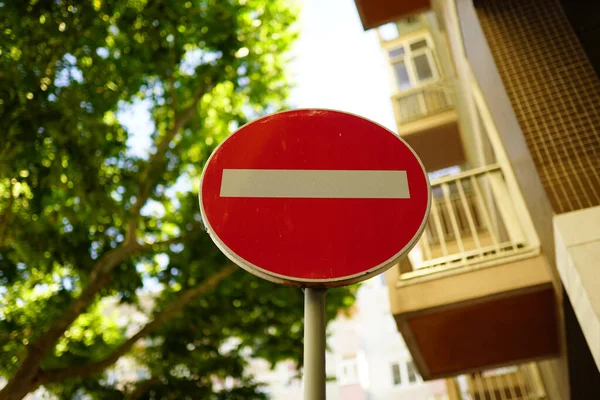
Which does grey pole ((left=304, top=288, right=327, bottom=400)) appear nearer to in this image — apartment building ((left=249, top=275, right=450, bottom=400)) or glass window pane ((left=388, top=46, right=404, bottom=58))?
glass window pane ((left=388, top=46, right=404, bottom=58))

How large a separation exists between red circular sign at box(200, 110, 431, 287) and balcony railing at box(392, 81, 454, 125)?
7281mm

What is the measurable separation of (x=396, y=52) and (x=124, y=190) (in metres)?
7.22

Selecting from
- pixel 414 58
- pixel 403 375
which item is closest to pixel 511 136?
pixel 414 58

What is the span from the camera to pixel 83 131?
16.5 feet

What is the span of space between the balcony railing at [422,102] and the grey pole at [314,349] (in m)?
7.75

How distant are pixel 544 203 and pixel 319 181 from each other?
2205mm

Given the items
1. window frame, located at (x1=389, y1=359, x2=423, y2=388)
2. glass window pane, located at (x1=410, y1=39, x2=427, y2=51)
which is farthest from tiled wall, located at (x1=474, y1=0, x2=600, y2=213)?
window frame, located at (x1=389, y1=359, x2=423, y2=388)

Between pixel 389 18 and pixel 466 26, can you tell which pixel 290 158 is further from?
pixel 389 18

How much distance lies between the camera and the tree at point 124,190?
4520 mm

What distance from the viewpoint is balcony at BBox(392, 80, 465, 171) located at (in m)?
8.51

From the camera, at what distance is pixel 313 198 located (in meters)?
1.41

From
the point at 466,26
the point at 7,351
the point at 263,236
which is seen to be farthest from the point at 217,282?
the point at 263,236

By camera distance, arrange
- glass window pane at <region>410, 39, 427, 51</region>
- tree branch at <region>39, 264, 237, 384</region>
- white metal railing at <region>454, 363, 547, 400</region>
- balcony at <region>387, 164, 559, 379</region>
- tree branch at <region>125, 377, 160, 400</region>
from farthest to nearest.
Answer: glass window pane at <region>410, 39, 427, 51</region> < white metal railing at <region>454, 363, 547, 400</region> < tree branch at <region>125, 377, 160, 400</region> < tree branch at <region>39, 264, 237, 384</region> < balcony at <region>387, 164, 559, 379</region>

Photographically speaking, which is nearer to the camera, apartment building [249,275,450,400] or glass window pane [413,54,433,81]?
glass window pane [413,54,433,81]
